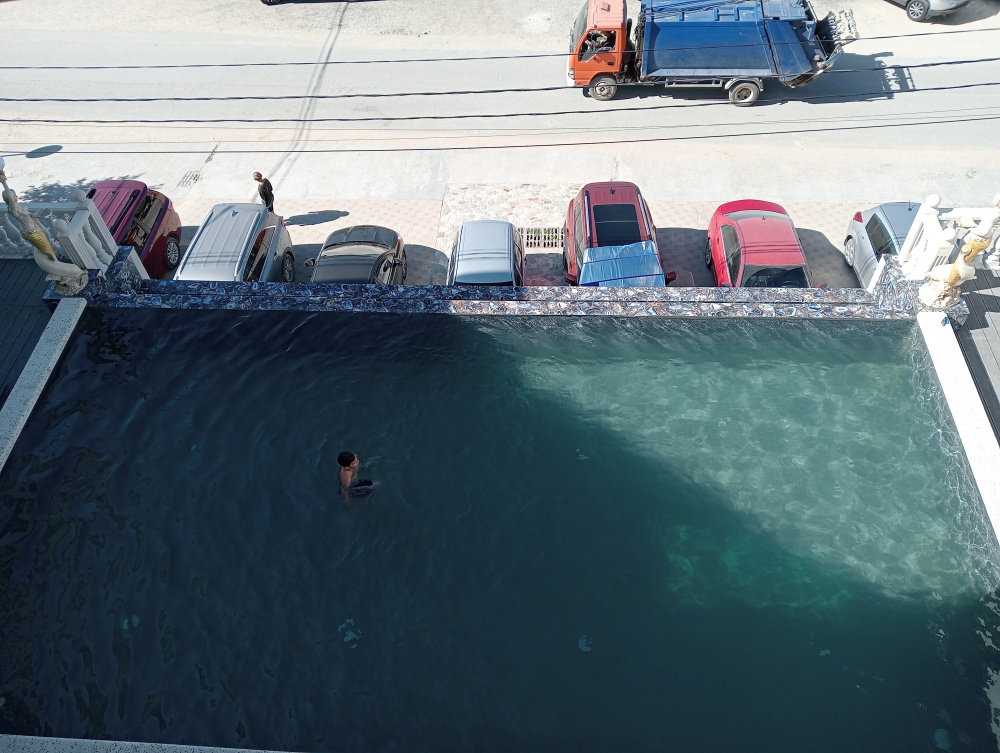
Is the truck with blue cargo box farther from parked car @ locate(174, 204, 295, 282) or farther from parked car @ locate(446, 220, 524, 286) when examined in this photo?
parked car @ locate(174, 204, 295, 282)

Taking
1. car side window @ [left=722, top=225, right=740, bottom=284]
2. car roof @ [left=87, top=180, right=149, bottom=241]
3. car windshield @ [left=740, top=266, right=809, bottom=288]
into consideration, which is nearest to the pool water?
car windshield @ [left=740, top=266, right=809, bottom=288]

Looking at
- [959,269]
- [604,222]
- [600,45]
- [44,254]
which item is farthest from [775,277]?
[44,254]

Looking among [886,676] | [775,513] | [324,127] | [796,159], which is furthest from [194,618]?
[796,159]

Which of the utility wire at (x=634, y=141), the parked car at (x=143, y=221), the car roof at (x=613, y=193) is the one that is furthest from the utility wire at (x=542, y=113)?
the car roof at (x=613, y=193)

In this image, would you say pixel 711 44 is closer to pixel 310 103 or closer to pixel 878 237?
pixel 878 237

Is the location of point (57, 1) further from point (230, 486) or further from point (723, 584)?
point (723, 584)

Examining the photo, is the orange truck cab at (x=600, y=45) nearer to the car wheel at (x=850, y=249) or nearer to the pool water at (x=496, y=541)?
the car wheel at (x=850, y=249)

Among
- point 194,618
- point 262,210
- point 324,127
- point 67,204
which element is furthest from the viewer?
point 324,127
